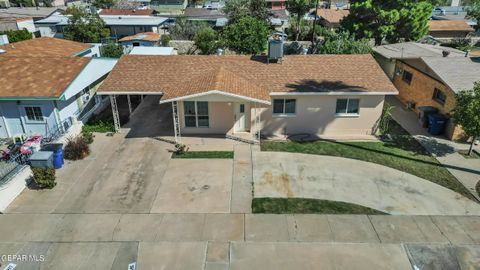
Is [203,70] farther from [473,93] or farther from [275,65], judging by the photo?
[473,93]

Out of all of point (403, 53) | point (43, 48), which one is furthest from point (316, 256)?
point (43, 48)

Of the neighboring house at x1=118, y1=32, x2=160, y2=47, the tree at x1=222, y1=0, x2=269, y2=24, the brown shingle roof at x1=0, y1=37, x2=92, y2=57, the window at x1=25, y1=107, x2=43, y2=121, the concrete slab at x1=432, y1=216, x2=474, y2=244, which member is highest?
the tree at x1=222, y1=0, x2=269, y2=24

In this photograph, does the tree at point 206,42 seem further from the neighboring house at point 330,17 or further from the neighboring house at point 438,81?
the neighboring house at point 330,17

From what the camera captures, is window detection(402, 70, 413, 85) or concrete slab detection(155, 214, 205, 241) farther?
window detection(402, 70, 413, 85)

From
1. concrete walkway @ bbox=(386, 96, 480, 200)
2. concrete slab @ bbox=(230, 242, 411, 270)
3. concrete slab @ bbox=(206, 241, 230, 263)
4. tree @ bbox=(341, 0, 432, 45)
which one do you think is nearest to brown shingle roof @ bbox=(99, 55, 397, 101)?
concrete walkway @ bbox=(386, 96, 480, 200)

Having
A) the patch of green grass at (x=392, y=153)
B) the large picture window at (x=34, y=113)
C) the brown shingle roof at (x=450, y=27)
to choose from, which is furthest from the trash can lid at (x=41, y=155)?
the brown shingle roof at (x=450, y=27)

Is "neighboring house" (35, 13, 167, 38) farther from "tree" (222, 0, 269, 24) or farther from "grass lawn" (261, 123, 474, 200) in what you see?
"grass lawn" (261, 123, 474, 200)

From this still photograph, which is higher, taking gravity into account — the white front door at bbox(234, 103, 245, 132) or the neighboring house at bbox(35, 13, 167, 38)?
the neighboring house at bbox(35, 13, 167, 38)
